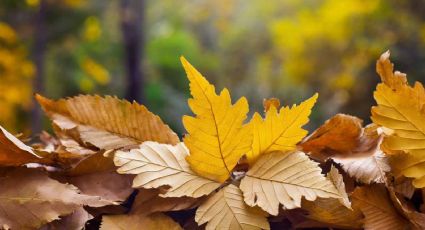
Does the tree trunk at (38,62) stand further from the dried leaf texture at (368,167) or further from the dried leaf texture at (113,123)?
the dried leaf texture at (368,167)

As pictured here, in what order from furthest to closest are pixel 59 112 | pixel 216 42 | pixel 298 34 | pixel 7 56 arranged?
pixel 216 42 < pixel 298 34 < pixel 7 56 < pixel 59 112

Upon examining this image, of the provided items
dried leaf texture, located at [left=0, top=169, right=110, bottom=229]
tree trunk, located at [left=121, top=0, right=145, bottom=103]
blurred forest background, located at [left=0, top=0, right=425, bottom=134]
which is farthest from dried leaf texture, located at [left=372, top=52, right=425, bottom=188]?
tree trunk, located at [left=121, top=0, right=145, bottom=103]

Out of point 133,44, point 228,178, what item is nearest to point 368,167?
point 228,178

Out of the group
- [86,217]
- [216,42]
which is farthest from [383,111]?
[216,42]

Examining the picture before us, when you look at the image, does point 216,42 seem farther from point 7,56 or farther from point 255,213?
point 255,213

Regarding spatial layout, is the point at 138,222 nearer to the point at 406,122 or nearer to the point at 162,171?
the point at 162,171

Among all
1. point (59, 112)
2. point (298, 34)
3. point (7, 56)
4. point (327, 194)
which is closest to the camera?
point (327, 194)

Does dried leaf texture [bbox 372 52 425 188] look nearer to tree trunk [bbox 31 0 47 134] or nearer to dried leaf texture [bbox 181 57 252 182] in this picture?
dried leaf texture [bbox 181 57 252 182]
